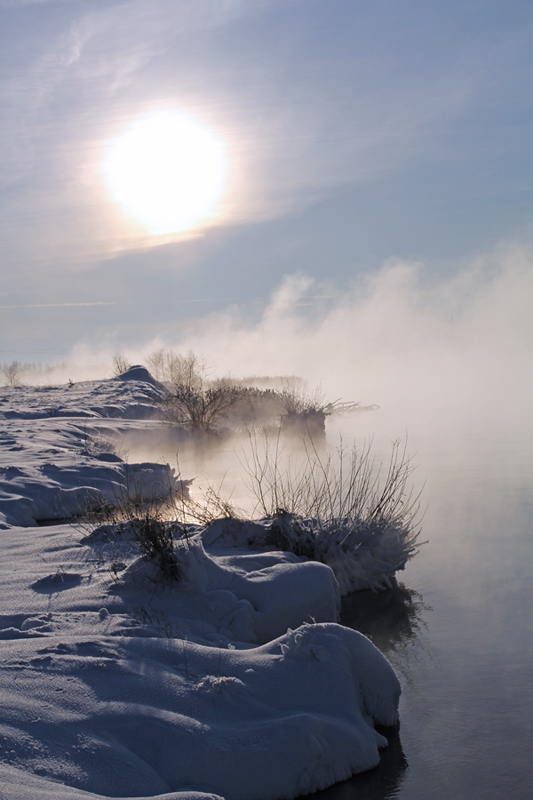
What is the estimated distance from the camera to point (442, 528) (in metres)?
12.0

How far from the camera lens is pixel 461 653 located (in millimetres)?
6746

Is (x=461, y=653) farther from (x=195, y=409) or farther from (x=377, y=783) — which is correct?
(x=195, y=409)

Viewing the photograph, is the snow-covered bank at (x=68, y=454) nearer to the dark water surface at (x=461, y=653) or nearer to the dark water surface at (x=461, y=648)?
the dark water surface at (x=461, y=648)

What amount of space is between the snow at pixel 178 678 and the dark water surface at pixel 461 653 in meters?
0.36

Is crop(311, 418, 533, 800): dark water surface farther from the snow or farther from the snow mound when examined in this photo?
the snow mound

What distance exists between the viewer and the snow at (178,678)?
3.81m

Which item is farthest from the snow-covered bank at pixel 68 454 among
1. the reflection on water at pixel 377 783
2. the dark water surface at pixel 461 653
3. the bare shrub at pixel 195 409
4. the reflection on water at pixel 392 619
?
the reflection on water at pixel 377 783

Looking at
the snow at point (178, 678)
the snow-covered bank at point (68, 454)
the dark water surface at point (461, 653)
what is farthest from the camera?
the snow-covered bank at point (68, 454)

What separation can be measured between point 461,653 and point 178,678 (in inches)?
135

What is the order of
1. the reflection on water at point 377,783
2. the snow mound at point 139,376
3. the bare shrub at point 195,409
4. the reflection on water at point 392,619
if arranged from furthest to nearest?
the snow mound at point 139,376 < the bare shrub at point 195,409 < the reflection on water at point 392,619 < the reflection on water at point 377,783

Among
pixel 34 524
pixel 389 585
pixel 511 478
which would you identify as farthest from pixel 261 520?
pixel 511 478

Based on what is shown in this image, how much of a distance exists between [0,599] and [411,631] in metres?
4.31

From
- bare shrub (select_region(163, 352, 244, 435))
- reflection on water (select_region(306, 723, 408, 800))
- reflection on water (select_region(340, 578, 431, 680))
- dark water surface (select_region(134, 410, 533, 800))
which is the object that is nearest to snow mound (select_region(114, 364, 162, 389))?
bare shrub (select_region(163, 352, 244, 435))

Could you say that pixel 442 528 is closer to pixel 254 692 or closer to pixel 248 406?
pixel 254 692
